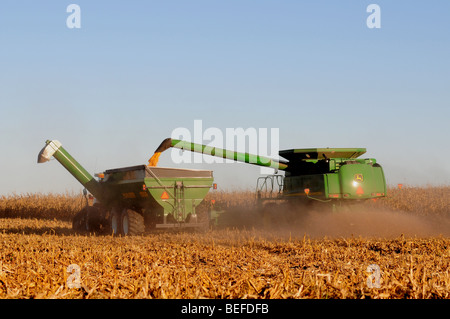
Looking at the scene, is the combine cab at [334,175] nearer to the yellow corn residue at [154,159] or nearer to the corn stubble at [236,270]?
the corn stubble at [236,270]

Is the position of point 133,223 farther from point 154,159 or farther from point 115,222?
point 154,159

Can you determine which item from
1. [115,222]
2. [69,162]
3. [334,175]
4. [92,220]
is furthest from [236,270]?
[92,220]

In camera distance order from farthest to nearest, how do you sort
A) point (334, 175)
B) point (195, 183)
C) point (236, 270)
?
point (195, 183), point (334, 175), point (236, 270)

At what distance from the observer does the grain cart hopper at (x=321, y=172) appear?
15.0 meters

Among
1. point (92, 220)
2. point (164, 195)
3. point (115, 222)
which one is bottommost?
point (92, 220)

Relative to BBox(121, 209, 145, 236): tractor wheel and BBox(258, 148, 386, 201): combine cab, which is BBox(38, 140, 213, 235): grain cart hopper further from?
BBox(258, 148, 386, 201): combine cab

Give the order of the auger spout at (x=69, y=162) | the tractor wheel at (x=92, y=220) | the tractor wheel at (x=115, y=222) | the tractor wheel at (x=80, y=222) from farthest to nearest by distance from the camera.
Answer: the tractor wheel at (x=80, y=222) → the tractor wheel at (x=92, y=220) → the auger spout at (x=69, y=162) → the tractor wheel at (x=115, y=222)

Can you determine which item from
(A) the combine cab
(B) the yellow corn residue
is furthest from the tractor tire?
(A) the combine cab

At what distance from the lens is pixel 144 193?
51.3ft

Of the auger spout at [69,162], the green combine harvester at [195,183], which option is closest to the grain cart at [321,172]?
the green combine harvester at [195,183]

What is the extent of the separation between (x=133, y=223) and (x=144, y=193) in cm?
87
